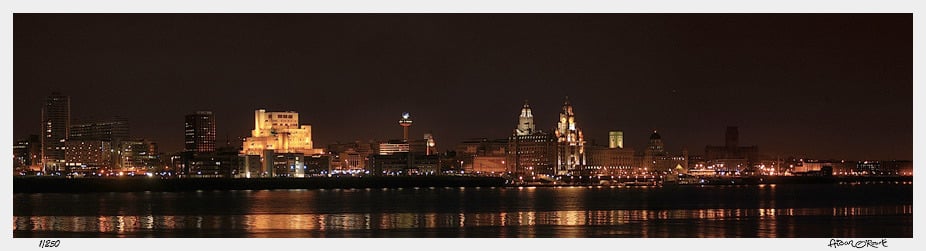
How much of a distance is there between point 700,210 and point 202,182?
46642mm

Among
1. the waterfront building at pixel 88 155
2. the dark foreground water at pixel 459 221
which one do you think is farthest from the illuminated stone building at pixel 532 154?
the dark foreground water at pixel 459 221

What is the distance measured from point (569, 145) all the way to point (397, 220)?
79.3 meters

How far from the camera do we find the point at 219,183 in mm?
79688

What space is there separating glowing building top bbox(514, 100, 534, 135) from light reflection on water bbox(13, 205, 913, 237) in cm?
7967

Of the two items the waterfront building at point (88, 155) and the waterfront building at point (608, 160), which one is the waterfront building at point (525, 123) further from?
the waterfront building at point (88, 155)

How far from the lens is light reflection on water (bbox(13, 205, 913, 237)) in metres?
28.1

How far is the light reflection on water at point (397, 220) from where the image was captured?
28.1 metres

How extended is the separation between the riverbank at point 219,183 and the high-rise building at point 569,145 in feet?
53.4
